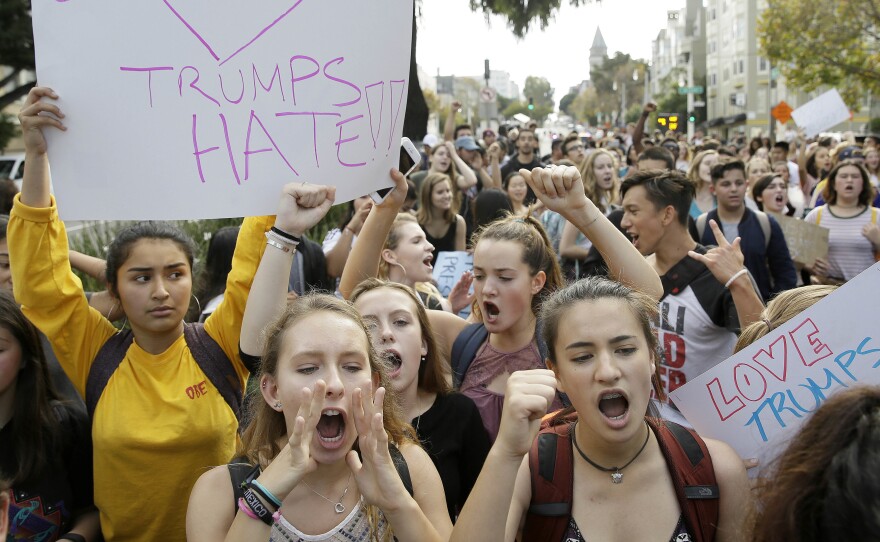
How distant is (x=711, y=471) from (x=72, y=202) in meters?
1.93

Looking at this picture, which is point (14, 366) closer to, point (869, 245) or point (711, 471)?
point (711, 471)

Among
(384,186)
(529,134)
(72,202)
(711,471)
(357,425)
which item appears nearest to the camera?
(357,425)

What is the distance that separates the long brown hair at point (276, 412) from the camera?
2.50 meters

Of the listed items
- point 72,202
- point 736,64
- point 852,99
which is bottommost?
point 72,202

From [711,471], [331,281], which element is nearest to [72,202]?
[711,471]

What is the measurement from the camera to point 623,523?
226cm

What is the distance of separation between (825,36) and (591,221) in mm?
31388

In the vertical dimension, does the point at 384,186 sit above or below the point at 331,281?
above

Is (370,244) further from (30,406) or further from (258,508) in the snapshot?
(258,508)

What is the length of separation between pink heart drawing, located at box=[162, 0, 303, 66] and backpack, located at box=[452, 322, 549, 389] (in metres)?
1.54

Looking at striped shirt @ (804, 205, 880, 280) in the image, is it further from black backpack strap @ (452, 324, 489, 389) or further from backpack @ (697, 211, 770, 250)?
black backpack strap @ (452, 324, 489, 389)

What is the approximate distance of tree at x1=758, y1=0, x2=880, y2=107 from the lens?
1162 inches

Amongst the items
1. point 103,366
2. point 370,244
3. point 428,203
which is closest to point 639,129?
point 428,203

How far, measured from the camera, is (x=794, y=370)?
8.21 feet
